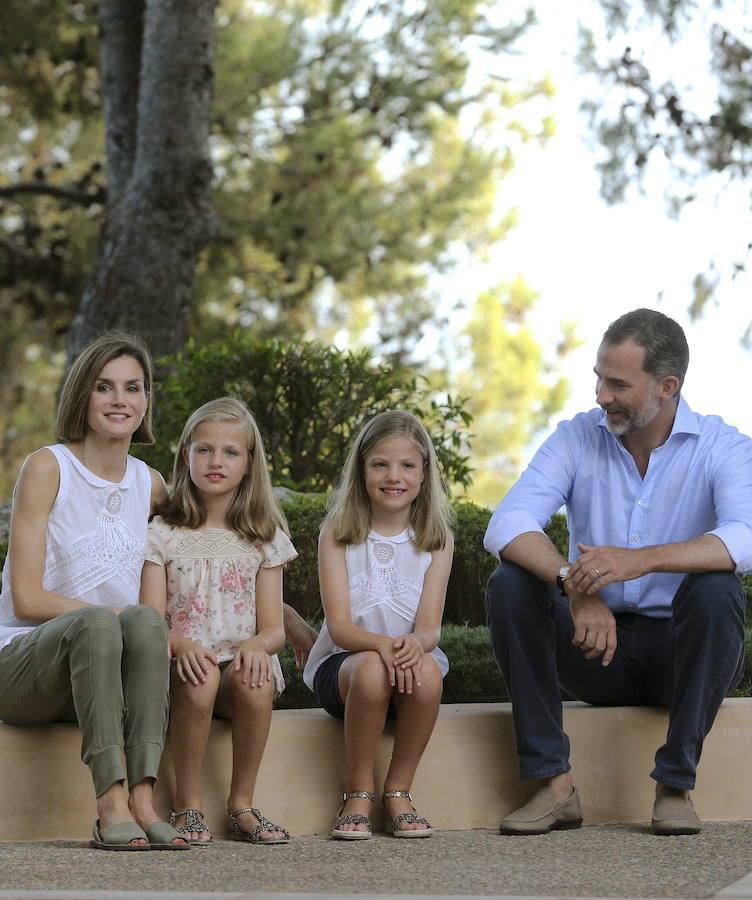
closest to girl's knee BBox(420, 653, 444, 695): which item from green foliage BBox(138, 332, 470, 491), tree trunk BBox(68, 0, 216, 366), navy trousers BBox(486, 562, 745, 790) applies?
navy trousers BBox(486, 562, 745, 790)

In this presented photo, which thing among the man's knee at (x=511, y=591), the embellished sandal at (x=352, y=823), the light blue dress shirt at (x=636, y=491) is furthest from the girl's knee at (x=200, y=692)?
the light blue dress shirt at (x=636, y=491)

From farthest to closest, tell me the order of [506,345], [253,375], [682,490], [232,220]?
[506,345], [232,220], [253,375], [682,490]

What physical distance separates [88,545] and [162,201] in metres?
5.04

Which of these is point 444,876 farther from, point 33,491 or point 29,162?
point 29,162

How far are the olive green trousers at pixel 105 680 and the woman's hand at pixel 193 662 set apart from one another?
115 mm

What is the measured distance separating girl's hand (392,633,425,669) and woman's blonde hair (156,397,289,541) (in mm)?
506

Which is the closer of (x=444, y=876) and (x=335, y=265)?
(x=444, y=876)

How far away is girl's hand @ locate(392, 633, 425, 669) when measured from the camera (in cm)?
338

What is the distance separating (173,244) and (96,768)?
5.47 m

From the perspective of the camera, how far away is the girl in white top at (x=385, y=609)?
11.1 feet

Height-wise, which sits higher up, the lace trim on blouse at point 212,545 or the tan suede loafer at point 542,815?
the lace trim on blouse at point 212,545

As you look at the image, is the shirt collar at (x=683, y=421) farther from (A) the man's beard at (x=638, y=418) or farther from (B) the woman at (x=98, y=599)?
(B) the woman at (x=98, y=599)

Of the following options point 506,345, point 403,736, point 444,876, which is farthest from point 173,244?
point 506,345

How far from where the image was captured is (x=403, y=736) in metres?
3.43
